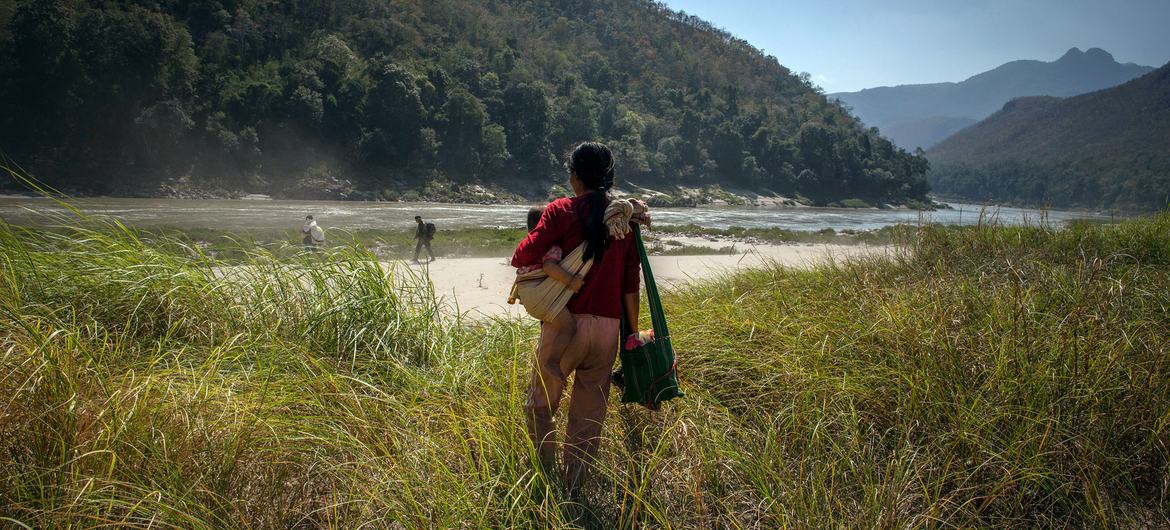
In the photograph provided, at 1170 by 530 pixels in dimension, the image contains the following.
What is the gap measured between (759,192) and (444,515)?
7810 cm

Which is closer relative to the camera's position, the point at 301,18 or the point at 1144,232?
the point at 1144,232

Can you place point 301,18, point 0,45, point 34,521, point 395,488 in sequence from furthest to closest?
point 301,18, point 0,45, point 395,488, point 34,521

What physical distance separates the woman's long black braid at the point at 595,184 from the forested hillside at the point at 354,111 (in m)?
26.6

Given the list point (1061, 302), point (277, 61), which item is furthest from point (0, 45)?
point (1061, 302)

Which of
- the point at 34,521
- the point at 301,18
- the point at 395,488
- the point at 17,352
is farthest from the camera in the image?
the point at 301,18

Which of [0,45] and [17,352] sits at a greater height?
[0,45]

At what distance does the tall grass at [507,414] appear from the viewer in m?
2.05

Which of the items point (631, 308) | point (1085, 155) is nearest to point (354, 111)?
point (631, 308)

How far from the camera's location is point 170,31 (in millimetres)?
46000

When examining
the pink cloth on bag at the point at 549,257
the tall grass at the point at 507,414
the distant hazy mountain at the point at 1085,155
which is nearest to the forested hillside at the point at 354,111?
the distant hazy mountain at the point at 1085,155

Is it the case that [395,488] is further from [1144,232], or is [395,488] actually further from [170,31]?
[170,31]

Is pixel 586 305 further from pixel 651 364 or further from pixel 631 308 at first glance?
pixel 651 364

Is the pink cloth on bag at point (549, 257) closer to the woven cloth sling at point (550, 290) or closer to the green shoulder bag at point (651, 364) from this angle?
the woven cloth sling at point (550, 290)

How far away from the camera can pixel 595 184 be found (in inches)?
93.4
